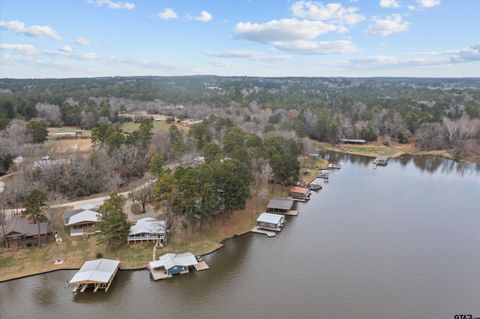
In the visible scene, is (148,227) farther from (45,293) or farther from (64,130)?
(64,130)

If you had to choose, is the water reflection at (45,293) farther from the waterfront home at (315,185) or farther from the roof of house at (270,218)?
the waterfront home at (315,185)

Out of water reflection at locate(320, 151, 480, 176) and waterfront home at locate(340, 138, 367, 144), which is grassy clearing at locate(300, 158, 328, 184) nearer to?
water reflection at locate(320, 151, 480, 176)

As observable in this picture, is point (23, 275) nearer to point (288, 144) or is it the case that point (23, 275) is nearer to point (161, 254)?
point (161, 254)

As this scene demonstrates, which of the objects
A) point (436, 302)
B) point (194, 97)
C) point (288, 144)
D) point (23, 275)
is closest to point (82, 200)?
point (23, 275)

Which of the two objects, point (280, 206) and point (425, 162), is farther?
point (425, 162)

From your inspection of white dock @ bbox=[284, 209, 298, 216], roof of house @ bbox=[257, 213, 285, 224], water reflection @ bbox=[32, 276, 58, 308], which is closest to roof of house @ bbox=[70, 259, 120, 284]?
water reflection @ bbox=[32, 276, 58, 308]

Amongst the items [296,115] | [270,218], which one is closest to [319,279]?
[270,218]
